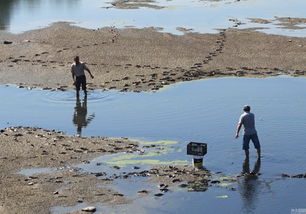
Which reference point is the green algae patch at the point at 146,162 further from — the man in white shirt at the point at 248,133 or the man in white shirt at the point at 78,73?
the man in white shirt at the point at 78,73

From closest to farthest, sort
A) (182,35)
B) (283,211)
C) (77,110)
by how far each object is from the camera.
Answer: (283,211) → (77,110) → (182,35)

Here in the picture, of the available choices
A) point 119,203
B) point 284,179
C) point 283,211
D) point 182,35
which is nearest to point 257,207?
point 283,211

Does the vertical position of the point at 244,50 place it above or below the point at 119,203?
above

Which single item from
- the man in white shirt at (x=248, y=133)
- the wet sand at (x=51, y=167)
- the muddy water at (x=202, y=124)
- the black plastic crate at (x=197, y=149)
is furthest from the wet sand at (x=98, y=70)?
the man in white shirt at (x=248, y=133)

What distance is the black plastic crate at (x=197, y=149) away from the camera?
62.6ft

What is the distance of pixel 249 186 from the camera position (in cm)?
1808

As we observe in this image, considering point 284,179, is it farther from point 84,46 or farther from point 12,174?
point 84,46

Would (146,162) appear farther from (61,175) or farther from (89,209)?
(89,209)

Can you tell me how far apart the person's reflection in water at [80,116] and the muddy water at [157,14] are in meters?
17.2

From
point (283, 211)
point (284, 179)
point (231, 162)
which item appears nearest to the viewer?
point (283, 211)

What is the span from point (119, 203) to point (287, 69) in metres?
17.8

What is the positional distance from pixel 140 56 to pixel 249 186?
60.3 ft

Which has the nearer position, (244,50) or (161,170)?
(161,170)

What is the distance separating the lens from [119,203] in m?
17.0
